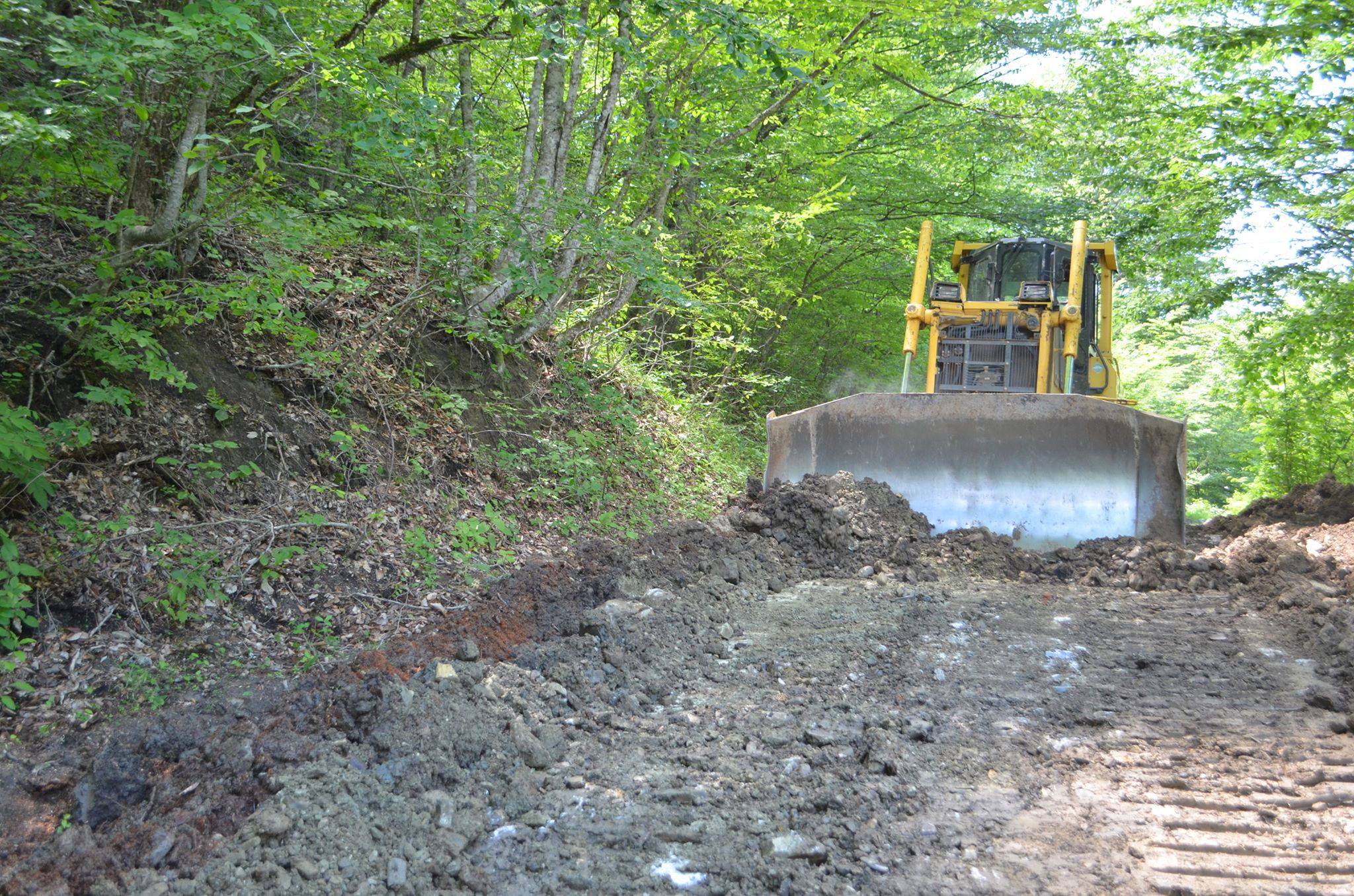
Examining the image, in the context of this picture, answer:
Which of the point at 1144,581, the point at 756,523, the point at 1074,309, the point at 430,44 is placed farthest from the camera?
the point at 1074,309

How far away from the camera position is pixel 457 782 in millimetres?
3145

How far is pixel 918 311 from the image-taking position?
28.3ft

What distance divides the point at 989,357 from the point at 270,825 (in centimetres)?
762

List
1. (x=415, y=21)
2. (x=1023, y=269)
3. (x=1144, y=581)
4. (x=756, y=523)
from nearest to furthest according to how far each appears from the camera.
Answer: (x=415, y=21) → (x=1144, y=581) → (x=756, y=523) → (x=1023, y=269)

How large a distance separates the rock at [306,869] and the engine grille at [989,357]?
7.38m

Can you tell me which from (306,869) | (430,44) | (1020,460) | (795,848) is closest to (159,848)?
(306,869)

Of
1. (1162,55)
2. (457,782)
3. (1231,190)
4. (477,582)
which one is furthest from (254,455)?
(1162,55)

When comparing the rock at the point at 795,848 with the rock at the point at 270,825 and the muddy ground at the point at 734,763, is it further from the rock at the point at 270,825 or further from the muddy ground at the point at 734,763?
the rock at the point at 270,825

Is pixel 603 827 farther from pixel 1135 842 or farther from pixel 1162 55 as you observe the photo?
pixel 1162 55

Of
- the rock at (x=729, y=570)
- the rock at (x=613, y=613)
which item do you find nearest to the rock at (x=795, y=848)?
the rock at (x=613, y=613)

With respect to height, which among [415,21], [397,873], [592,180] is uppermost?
[415,21]

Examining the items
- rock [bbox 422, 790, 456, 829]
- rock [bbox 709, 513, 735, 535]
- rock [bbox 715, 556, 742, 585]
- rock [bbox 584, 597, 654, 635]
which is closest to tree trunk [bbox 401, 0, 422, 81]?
rock [bbox 584, 597, 654, 635]

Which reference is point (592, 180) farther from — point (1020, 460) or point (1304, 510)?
point (1304, 510)

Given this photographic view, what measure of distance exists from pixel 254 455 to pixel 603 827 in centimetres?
348
